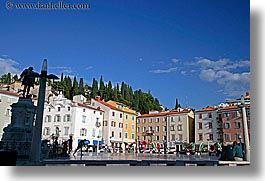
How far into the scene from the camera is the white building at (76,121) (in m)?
7.93

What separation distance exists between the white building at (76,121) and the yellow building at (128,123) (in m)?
0.58

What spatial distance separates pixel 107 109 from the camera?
8078 mm

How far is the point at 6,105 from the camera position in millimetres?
6234

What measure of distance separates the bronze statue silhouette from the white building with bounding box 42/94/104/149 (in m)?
1.53

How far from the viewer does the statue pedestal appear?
18.4ft

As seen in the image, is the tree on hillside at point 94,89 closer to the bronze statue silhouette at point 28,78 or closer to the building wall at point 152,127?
the building wall at point 152,127

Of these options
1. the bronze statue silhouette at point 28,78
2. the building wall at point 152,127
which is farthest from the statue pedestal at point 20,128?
the building wall at point 152,127

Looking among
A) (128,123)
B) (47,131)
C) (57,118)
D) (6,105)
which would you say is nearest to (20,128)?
(6,105)

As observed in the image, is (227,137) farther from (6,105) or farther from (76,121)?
(6,105)

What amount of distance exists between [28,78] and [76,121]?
256cm

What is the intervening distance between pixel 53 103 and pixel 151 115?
2.88 metres

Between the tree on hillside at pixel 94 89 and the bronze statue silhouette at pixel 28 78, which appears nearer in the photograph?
the bronze statue silhouette at pixel 28 78

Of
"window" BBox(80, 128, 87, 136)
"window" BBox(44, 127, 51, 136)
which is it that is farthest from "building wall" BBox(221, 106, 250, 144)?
"window" BBox(44, 127, 51, 136)

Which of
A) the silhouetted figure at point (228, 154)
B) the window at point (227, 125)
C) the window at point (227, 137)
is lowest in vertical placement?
the silhouetted figure at point (228, 154)
